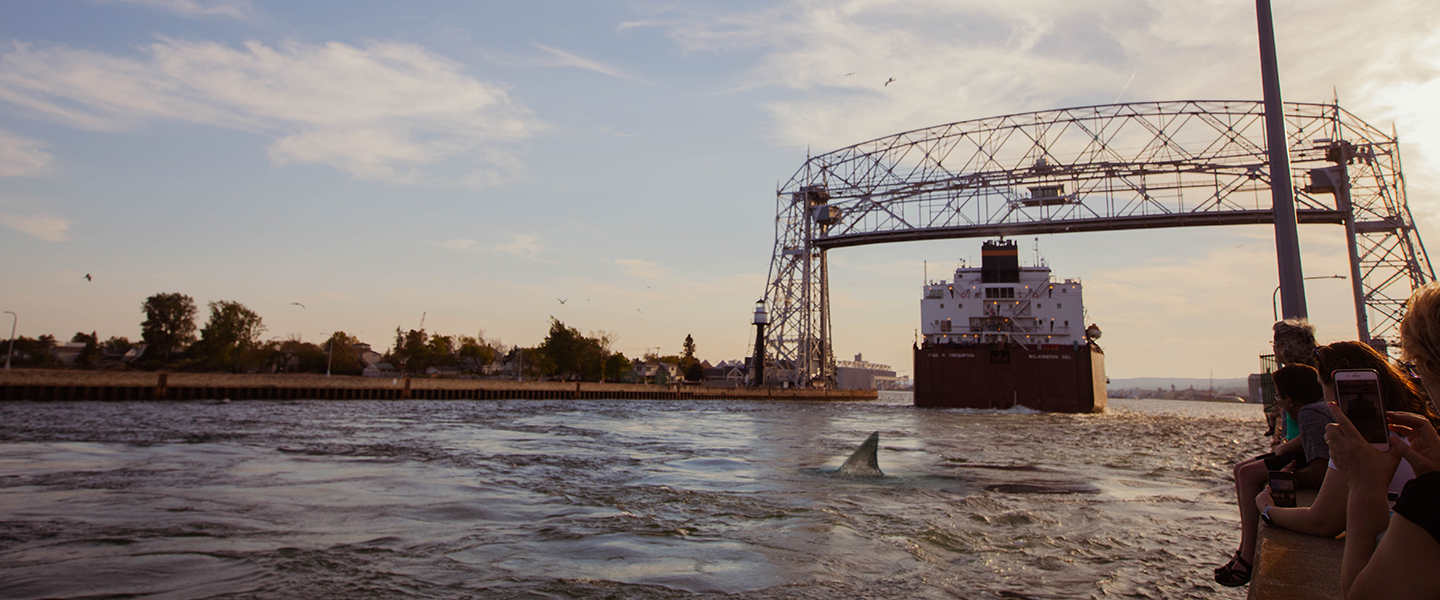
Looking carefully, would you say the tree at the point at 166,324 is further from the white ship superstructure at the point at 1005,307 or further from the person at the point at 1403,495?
the person at the point at 1403,495

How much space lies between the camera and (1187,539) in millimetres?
5520

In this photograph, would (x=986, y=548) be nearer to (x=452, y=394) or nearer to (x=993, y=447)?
(x=993, y=447)

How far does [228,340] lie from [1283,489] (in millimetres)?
72005

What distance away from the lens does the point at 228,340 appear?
6166cm

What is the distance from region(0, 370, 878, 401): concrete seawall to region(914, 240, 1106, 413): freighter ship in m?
12.7

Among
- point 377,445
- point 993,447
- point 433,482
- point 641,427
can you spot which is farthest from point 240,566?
point 641,427

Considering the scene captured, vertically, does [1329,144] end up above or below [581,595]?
above

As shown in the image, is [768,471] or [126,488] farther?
[768,471]

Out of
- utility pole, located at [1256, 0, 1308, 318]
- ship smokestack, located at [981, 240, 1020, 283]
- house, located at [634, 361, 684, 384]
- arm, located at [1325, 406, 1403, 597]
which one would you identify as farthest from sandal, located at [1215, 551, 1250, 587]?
house, located at [634, 361, 684, 384]

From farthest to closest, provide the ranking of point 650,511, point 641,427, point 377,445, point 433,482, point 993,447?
point 641,427 < point 993,447 < point 377,445 < point 433,482 < point 650,511

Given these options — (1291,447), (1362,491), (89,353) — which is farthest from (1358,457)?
(89,353)

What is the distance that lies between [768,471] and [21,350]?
80.7 metres

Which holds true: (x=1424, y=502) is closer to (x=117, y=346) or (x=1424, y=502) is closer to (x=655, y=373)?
(x=655, y=373)

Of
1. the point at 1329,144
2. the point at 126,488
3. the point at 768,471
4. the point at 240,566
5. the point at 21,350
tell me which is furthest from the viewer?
the point at 21,350
